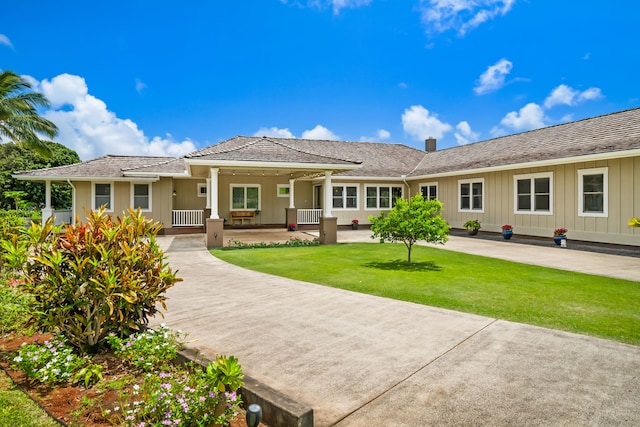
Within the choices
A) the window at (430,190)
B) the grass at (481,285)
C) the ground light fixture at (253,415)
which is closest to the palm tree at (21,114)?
the grass at (481,285)

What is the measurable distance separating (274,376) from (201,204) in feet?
65.4

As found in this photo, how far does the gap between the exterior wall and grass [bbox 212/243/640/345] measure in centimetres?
524

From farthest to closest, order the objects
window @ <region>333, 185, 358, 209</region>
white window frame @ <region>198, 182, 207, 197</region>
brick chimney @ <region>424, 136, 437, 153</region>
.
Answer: brick chimney @ <region>424, 136, 437, 153</region> → white window frame @ <region>198, 182, 207, 197</region> → window @ <region>333, 185, 358, 209</region>

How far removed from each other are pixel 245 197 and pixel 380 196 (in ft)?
27.3

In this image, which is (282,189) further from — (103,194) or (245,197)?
(103,194)

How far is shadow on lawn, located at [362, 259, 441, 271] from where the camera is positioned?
9.46 m

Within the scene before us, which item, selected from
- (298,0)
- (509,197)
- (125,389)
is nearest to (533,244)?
(509,197)

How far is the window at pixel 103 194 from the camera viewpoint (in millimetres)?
18794

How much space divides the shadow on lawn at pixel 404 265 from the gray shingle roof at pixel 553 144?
25.4 ft

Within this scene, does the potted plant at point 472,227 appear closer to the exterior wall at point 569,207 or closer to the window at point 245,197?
the exterior wall at point 569,207

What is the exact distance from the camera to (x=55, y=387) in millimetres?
3105

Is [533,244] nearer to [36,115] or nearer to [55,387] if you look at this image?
[55,387]

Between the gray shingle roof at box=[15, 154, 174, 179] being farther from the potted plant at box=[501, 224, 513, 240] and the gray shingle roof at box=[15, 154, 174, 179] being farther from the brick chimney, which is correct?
the brick chimney

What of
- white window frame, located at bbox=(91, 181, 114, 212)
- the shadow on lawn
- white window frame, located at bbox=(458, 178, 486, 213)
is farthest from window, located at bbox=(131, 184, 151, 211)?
white window frame, located at bbox=(458, 178, 486, 213)
